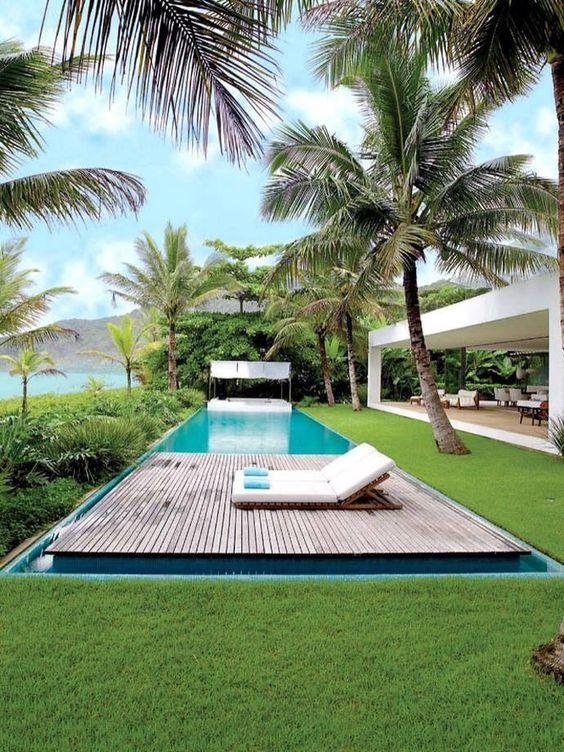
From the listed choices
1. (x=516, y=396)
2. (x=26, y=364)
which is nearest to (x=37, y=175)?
(x=26, y=364)

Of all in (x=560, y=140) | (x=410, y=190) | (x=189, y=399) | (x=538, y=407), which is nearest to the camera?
(x=560, y=140)

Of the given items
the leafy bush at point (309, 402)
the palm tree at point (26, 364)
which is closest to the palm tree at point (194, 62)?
the palm tree at point (26, 364)

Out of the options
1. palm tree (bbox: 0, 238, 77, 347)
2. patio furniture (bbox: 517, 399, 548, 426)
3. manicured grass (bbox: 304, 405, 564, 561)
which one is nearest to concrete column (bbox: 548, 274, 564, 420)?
manicured grass (bbox: 304, 405, 564, 561)

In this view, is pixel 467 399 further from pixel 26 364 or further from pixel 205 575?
pixel 205 575

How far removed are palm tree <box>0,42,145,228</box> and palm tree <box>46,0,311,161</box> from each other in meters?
5.16

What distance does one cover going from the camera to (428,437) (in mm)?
13617

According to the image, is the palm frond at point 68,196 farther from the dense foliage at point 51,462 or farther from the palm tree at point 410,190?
the palm tree at point 410,190

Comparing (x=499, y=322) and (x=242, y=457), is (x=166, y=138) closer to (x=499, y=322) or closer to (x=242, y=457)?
(x=242, y=457)

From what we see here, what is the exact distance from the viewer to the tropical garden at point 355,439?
89.7 inches

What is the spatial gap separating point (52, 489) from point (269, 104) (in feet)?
19.5

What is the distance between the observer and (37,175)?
752 cm

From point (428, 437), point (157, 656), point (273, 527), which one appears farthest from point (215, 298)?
point (157, 656)

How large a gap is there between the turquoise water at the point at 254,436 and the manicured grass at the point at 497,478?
3.46ft

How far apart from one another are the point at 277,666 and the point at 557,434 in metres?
8.82
